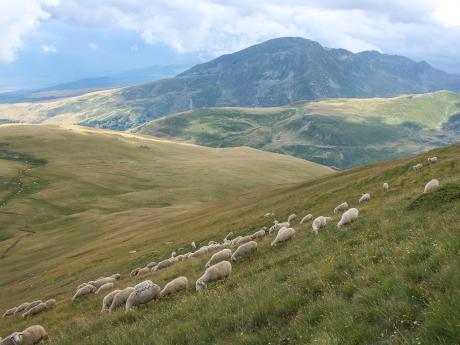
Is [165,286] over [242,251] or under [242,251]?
under

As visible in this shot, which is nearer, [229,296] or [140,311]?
[229,296]

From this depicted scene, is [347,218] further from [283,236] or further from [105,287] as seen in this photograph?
Result: [105,287]

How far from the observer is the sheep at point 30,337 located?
1714cm

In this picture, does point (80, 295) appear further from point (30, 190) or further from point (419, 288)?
point (30, 190)

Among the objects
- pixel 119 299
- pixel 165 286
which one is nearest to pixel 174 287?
pixel 165 286

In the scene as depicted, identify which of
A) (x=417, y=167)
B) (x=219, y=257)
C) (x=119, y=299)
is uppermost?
(x=417, y=167)

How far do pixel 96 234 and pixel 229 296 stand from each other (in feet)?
260

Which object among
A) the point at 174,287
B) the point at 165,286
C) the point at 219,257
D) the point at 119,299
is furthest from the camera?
the point at 219,257

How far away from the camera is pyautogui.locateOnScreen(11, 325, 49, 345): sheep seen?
17141 millimetres

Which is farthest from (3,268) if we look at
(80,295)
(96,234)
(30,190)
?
(30,190)

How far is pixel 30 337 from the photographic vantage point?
17422 millimetres

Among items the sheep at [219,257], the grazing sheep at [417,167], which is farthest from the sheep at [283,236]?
the grazing sheep at [417,167]

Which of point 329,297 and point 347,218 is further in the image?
point 347,218

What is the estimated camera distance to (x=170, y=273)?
2512 cm
